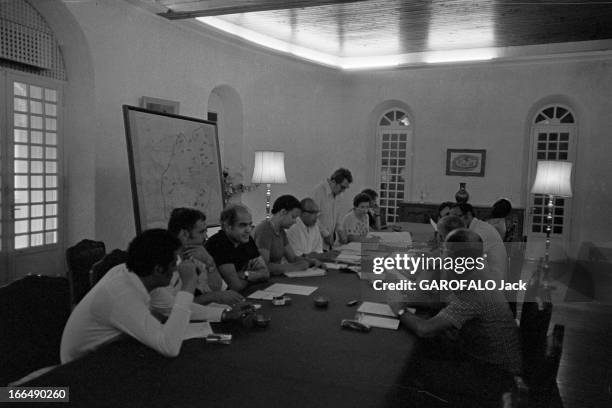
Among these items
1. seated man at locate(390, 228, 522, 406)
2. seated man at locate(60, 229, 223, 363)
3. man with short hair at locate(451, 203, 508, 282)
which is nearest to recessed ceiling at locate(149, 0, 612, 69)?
man with short hair at locate(451, 203, 508, 282)

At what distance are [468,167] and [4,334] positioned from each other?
22.6 feet

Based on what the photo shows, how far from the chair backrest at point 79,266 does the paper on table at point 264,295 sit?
1.04 metres

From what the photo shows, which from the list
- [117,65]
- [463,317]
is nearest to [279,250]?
[463,317]

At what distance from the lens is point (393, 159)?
8.18 meters

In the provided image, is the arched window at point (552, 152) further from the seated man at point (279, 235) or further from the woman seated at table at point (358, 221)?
the seated man at point (279, 235)

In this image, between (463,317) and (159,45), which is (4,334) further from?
(159,45)

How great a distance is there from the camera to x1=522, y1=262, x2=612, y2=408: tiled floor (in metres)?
3.03

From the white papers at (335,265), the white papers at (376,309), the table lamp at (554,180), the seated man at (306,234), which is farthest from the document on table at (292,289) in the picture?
the table lamp at (554,180)

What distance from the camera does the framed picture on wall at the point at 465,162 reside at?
749cm

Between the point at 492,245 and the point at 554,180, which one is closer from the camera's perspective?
the point at 492,245

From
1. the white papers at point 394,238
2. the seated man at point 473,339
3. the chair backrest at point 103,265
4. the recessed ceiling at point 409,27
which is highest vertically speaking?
the recessed ceiling at point 409,27

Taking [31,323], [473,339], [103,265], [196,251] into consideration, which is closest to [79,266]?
[103,265]

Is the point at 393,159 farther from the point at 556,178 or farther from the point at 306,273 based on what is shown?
the point at 306,273

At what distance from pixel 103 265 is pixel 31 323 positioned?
0.56 meters
